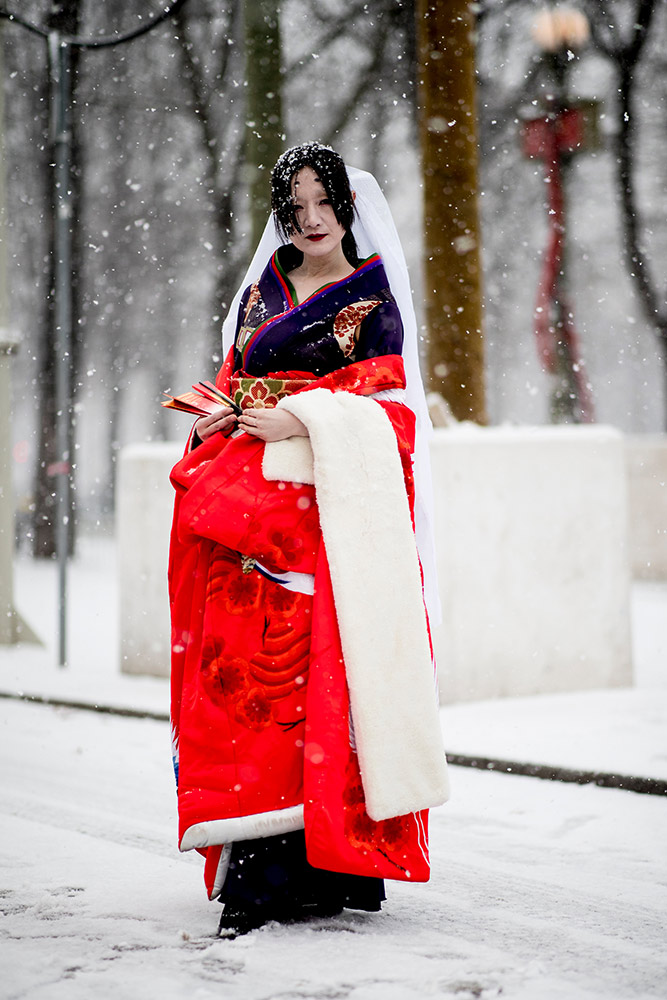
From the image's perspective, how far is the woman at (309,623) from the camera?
2.88 metres

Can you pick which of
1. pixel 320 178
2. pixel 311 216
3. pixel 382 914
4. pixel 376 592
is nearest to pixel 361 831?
pixel 382 914

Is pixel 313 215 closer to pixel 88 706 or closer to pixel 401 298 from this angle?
pixel 401 298

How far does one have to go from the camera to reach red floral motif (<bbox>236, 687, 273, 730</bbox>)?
2928mm

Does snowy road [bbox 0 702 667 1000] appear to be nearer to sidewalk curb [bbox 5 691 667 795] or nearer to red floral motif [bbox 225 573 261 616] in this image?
sidewalk curb [bbox 5 691 667 795]

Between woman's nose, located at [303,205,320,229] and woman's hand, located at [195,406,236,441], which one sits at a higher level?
woman's nose, located at [303,205,320,229]

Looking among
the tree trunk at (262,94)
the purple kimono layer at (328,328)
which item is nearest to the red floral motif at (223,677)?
the purple kimono layer at (328,328)

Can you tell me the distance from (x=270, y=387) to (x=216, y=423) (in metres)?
0.18

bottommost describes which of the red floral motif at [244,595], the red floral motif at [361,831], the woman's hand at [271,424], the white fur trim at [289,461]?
the red floral motif at [361,831]

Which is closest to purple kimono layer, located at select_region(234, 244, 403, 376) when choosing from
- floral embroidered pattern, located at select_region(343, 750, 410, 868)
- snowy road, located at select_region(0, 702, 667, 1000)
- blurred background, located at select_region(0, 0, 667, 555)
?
floral embroidered pattern, located at select_region(343, 750, 410, 868)

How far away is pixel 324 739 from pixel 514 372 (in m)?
27.3

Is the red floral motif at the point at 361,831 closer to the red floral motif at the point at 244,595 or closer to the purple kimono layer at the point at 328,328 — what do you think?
the red floral motif at the point at 244,595

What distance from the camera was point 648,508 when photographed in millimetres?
14023

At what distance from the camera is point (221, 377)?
3295 millimetres

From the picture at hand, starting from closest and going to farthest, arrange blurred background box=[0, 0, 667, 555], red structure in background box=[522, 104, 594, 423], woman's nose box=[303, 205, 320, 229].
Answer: woman's nose box=[303, 205, 320, 229]
red structure in background box=[522, 104, 594, 423]
blurred background box=[0, 0, 667, 555]
